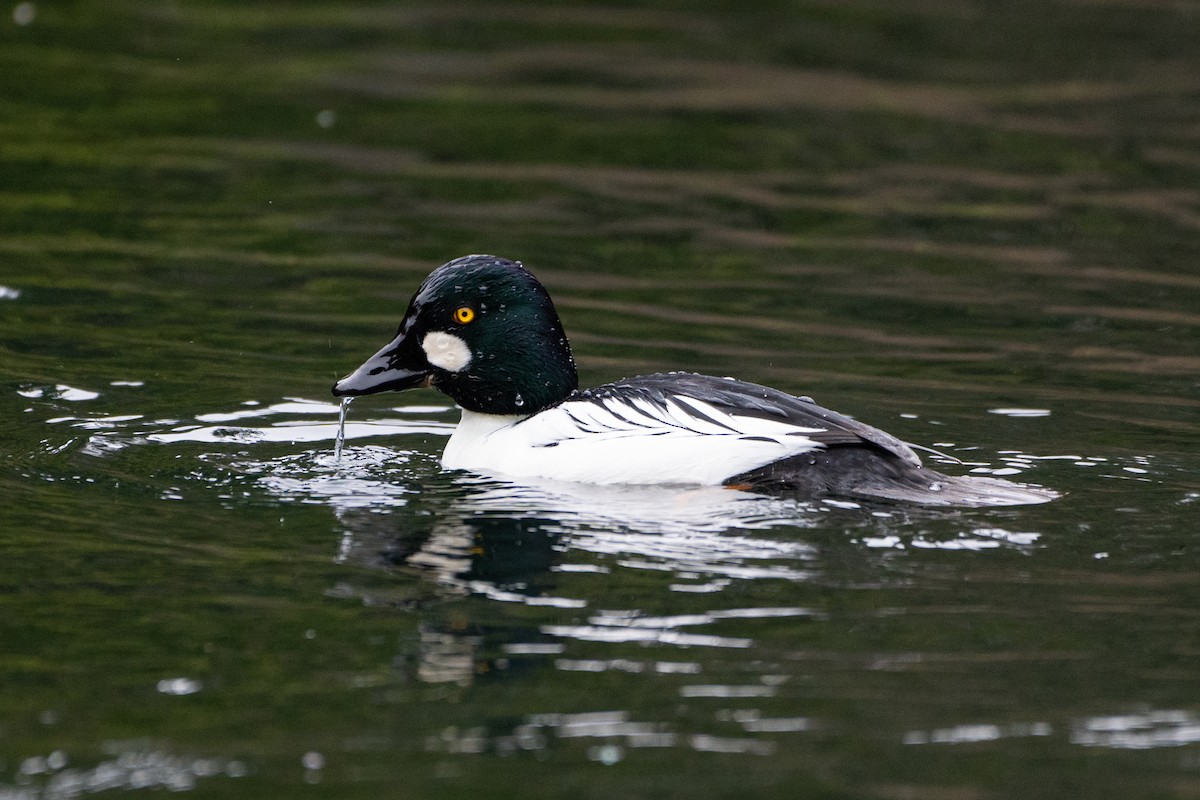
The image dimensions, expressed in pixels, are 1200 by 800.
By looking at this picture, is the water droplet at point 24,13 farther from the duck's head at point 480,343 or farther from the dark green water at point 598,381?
the duck's head at point 480,343

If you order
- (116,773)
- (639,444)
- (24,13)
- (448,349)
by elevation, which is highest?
(24,13)

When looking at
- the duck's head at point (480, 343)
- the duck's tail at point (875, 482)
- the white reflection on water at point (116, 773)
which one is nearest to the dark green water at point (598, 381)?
the white reflection on water at point (116, 773)

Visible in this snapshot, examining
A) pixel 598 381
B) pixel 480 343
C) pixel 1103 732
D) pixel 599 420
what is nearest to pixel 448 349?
pixel 480 343

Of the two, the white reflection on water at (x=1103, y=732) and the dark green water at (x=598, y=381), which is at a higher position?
the dark green water at (x=598, y=381)

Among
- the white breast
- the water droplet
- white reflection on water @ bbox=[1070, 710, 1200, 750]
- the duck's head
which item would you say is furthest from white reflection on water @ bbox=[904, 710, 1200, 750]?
the water droplet

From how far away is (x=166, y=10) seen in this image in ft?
59.7

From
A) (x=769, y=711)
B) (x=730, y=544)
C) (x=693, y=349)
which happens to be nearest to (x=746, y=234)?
(x=693, y=349)

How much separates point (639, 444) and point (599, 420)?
0.25 meters

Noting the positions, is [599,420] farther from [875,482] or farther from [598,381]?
[598,381]

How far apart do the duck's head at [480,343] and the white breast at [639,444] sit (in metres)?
0.27

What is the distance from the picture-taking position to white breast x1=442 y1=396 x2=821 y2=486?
668 cm

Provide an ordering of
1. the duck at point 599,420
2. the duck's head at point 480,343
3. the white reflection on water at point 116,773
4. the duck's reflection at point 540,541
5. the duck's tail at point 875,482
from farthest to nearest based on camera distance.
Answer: the duck's head at point 480,343 < the duck at point 599,420 < the duck's tail at point 875,482 < the duck's reflection at point 540,541 < the white reflection on water at point 116,773

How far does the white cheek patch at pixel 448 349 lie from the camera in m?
7.39

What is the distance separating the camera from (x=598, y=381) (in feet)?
29.5
